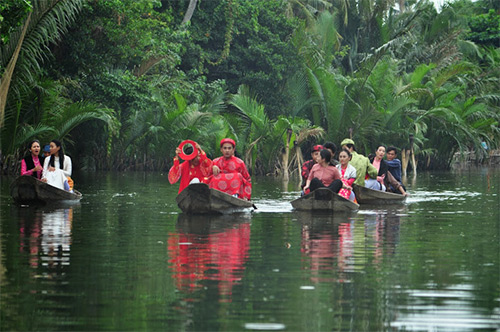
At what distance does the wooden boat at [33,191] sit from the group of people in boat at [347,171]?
4.28m

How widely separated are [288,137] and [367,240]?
22.4 metres

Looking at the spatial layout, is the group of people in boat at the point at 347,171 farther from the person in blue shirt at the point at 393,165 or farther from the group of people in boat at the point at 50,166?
the group of people in boat at the point at 50,166

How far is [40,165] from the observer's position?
17359mm

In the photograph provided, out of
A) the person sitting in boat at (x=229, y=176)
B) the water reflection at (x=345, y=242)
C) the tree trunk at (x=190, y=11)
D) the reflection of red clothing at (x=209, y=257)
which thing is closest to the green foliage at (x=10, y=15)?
the person sitting in boat at (x=229, y=176)

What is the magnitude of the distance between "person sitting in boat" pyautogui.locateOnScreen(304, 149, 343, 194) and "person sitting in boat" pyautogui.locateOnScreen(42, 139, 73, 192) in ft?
14.1

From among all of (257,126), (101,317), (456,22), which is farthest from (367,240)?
(456,22)

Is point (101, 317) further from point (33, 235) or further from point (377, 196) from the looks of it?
point (377, 196)

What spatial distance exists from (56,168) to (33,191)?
2.42 ft

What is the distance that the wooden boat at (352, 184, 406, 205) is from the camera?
59.3 feet

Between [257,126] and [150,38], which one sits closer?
[150,38]

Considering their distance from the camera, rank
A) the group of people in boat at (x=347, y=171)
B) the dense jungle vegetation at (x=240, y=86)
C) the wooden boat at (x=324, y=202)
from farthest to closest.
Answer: the dense jungle vegetation at (x=240, y=86), the group of people in boat at (x=347, y=171), the wooden boat at (x=324, y=202)

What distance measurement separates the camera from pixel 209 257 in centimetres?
939

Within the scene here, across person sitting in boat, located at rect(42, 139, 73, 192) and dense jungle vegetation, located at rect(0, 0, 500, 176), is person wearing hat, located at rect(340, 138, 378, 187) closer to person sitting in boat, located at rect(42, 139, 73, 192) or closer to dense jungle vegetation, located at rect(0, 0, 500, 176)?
person sitting in boat, located at rect(42, 139, 73, 192)

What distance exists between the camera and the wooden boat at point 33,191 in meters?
16.6
